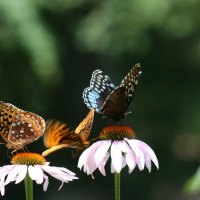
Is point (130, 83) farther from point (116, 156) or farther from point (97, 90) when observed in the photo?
point (116, 156)

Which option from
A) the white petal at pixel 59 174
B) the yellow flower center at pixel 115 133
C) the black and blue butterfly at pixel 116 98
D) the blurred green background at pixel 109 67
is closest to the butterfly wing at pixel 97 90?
the black and blue butterfly at pixel 116 98

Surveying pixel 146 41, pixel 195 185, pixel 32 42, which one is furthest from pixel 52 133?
pixel 146 41

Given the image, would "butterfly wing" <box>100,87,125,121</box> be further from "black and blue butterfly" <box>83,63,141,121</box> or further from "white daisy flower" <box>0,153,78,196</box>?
"white daisy flower" <box>0,153,78,196</box>

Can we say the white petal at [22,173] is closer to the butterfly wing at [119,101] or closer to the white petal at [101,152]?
the white petal at [101,152]

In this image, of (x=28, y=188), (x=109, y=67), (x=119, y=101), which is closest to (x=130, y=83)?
(x=119, y=101)

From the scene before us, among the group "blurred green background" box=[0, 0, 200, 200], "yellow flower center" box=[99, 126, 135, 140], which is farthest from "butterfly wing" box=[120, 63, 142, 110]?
"blurred green background" box=[0, 0, 200, 200]

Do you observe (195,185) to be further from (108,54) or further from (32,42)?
(108,54)
